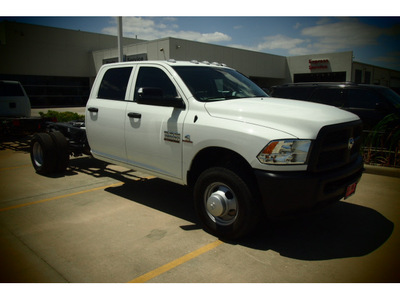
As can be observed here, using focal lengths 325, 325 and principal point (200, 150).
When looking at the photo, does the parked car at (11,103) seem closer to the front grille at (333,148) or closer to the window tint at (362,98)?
the front grille at (333,148)

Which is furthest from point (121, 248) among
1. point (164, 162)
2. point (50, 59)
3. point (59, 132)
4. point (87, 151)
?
point (50, 59)

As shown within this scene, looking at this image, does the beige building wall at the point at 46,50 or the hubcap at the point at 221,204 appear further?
the beige building wall at the point at 46,50

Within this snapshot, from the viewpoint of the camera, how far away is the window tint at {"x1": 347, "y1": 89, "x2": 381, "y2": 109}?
765cm

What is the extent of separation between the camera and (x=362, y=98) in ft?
25.6

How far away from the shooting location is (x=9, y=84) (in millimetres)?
11031

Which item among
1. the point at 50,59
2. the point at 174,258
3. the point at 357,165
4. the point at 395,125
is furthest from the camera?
the point at 50,59

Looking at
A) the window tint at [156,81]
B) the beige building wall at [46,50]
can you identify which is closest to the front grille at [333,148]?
the window tint at [156,81]

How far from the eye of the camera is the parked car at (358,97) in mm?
7500

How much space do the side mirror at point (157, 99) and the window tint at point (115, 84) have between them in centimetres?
101

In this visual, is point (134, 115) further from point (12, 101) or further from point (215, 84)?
point (12, 101)

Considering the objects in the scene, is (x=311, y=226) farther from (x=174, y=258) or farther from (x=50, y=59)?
(x=50, y=59)

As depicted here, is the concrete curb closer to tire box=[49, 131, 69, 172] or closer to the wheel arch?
the wheel arch

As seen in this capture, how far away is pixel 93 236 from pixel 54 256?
21.5 inches

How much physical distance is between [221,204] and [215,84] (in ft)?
6.02
